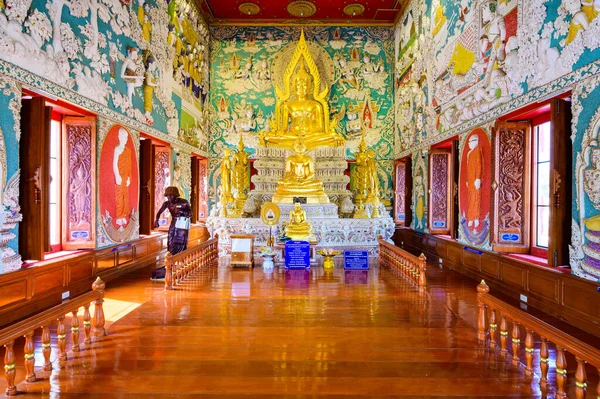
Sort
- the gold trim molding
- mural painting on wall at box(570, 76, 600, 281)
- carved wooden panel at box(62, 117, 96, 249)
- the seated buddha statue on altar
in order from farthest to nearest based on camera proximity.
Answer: the gold trim molding, the seated buddha statue on altar, carved wooden panel at box(62, 117, 96, 249), mural painting on wall at box(570, 76, 600, 281)

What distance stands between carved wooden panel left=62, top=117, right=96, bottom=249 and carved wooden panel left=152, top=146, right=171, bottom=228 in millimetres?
3441

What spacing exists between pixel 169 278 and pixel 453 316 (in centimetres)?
385

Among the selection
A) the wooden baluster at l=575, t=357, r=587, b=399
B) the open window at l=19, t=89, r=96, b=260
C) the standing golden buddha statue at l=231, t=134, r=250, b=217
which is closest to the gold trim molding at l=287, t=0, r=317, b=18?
the standing golden buddha statue at l=231, t=134, r=250, b=217

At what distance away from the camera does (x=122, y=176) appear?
6969 mm

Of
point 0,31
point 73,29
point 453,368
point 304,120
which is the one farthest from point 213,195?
point 453,368

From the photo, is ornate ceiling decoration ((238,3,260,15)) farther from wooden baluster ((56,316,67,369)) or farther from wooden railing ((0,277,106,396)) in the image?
wooden baluster ((56,316,67,369))

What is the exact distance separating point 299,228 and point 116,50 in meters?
4.75

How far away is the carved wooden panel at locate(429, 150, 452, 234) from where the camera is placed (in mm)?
9008

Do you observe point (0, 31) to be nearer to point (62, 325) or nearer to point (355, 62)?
point (62, 325)

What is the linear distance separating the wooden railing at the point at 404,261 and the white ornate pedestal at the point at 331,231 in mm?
423

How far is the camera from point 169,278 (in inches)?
207

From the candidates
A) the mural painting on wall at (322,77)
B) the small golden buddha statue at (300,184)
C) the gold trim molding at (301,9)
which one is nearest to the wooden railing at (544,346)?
the small golden buddha statue at (300,184)

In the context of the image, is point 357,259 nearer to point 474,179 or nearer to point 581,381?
point 474,179

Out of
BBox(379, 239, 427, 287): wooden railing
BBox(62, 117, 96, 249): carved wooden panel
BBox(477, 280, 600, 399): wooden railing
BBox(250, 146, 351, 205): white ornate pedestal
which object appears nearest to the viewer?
BBox(477, 280, 600, 399): wooden railing
